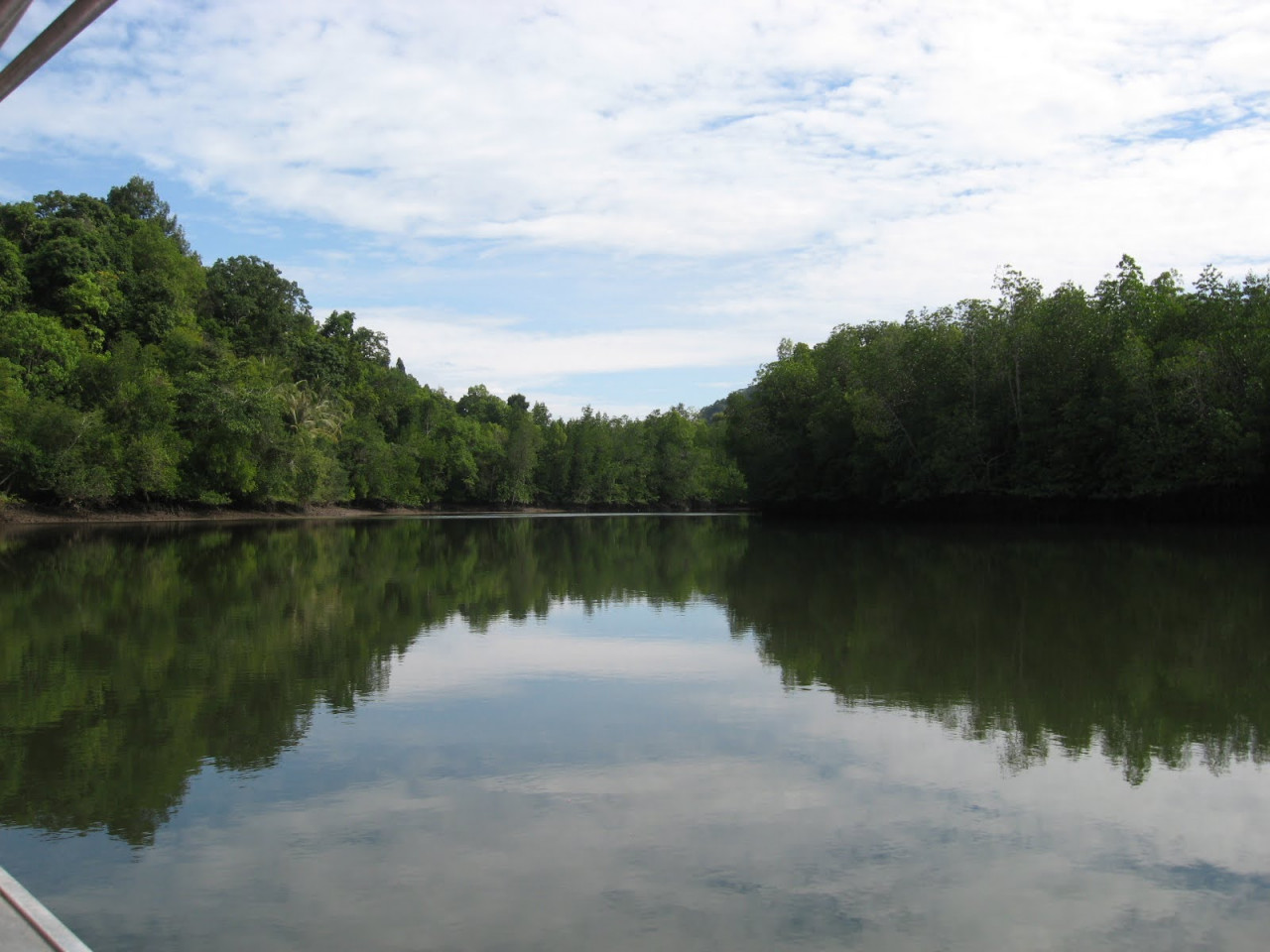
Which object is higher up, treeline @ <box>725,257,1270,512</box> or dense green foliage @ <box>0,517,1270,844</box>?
treeline @ <box>725,257,1270,512</box>

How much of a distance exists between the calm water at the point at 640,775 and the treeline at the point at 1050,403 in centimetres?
2546

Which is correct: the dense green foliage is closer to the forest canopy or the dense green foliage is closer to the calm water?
the calm water

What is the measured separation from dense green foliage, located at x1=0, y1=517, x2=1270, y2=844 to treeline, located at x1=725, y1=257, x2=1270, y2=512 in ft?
44.0

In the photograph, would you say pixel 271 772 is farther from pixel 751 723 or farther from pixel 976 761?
pixel 976 761

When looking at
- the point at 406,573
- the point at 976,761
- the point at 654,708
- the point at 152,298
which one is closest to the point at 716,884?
the point at 976,761

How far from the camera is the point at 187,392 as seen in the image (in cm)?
5050

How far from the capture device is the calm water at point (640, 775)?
4270mm

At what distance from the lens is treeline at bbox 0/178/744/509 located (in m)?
44.7

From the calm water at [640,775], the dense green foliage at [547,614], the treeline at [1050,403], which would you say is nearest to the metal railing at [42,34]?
A: the calm water at [640,775]

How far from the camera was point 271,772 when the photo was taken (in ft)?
20.5

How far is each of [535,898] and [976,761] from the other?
3.50m

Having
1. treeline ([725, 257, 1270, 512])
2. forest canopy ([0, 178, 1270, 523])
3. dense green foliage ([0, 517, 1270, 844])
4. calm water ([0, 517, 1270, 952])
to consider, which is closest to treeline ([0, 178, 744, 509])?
forest canopy ([0, 178, 1270, 523])

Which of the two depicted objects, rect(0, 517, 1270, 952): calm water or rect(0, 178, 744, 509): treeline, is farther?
rect(0, 178, 744, 509): treeline

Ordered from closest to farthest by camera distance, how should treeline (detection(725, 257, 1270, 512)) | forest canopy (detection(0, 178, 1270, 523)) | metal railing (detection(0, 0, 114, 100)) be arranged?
1. metal railing (detection(0, 0, 114, 100))
2. treeline (detection(725, 257, 1270, 512))
3. forest canopy (detection(0, 178, 1270, 523))
